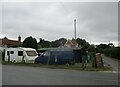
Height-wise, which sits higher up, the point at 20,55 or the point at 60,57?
the point at 20,55

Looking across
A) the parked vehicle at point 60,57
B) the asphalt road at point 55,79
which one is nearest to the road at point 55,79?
the asphalt road at point 55,79

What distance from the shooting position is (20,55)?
111 ft

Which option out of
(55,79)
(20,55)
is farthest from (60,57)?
→ (55,79)

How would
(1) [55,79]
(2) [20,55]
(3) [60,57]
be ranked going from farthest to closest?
(2) [20,55] → (3) [60,57] → (1) [55,79]

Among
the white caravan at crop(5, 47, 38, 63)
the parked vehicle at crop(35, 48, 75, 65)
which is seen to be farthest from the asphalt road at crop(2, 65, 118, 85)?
the white caravan at crop(5, 47, 38, 63)

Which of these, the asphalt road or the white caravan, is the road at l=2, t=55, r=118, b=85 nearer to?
the asphalt road

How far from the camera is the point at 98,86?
11875mm

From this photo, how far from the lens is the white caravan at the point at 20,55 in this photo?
3328 cm

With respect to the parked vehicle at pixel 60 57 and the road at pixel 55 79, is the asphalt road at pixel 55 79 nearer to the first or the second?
the road at pixel 55 79

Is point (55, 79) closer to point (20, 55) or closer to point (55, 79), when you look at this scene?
point (55, 79)

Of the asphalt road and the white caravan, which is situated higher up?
the white caravan

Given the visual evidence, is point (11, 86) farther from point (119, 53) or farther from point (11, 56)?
point (119, 53)

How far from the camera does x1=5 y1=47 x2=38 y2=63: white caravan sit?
3328 cm

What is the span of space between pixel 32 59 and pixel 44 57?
457 centimetres
